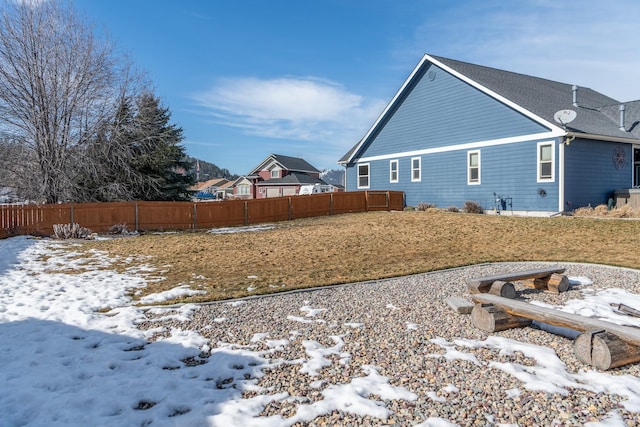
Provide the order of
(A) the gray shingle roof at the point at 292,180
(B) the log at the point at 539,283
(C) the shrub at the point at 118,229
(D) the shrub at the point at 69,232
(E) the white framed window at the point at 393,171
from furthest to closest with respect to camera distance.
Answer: (A) the gray shingle roof at the point at 292,180
(E) the white framed window at the point at 393,171
(C) the shrub at the point at 118,229
(D) the shrub at the point at 69,232
(B) the log at the point at 539,283

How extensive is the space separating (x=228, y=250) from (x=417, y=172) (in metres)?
12.8

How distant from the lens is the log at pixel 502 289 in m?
5.22

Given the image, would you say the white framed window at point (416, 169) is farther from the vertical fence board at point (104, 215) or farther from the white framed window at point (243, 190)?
the white framed window at point (243, 190)

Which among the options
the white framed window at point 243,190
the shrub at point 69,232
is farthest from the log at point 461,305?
the white framed window at point 243,190

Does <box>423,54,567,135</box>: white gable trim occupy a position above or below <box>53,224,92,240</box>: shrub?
above

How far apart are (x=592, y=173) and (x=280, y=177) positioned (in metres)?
35.9

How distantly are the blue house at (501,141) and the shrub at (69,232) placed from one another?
48.3ft

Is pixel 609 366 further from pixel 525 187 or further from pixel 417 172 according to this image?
pixel 417 172

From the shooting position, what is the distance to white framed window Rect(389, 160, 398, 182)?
21.5m

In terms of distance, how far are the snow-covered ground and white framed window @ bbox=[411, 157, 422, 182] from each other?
15.1 metres

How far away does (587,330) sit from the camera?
11.9ft

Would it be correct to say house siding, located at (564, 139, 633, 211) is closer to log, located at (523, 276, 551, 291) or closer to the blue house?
the blue house

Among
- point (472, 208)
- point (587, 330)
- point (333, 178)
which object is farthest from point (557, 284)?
point (333, 178)

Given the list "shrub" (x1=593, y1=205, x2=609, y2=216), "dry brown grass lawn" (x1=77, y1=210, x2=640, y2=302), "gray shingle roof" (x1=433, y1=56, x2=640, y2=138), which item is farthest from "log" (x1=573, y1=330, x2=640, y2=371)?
"gray shingle roof" (x1=433, y1=56, x2=640, y2=138)
